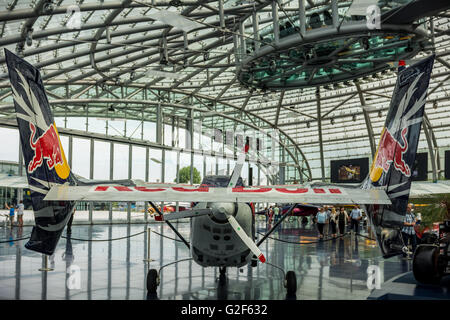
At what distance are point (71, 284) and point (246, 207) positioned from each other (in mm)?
4284

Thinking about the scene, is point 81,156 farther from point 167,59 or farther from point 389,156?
point 389,156

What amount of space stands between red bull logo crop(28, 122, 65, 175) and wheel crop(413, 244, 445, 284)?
7545 millimetres

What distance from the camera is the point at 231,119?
44.6 meters

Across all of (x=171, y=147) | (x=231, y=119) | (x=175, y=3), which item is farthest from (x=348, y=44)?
(x=231, y=119)

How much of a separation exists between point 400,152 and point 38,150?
643cm

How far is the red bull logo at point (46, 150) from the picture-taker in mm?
7437

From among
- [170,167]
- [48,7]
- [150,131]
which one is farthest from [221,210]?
[150,131]

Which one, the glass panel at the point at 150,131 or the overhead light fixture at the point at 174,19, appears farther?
the glass panel at the point at 150,131

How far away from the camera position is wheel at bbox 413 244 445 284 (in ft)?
29.2

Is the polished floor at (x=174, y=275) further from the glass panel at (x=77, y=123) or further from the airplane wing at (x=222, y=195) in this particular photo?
the glass panel at (x=77, y=123)

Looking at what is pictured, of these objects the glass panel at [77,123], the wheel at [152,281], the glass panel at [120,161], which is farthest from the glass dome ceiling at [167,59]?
the wheel at [152,281]

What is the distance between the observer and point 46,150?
7.62 m

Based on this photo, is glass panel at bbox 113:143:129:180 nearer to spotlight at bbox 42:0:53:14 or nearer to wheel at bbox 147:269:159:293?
spotlight at bbox 42:0:53:14
